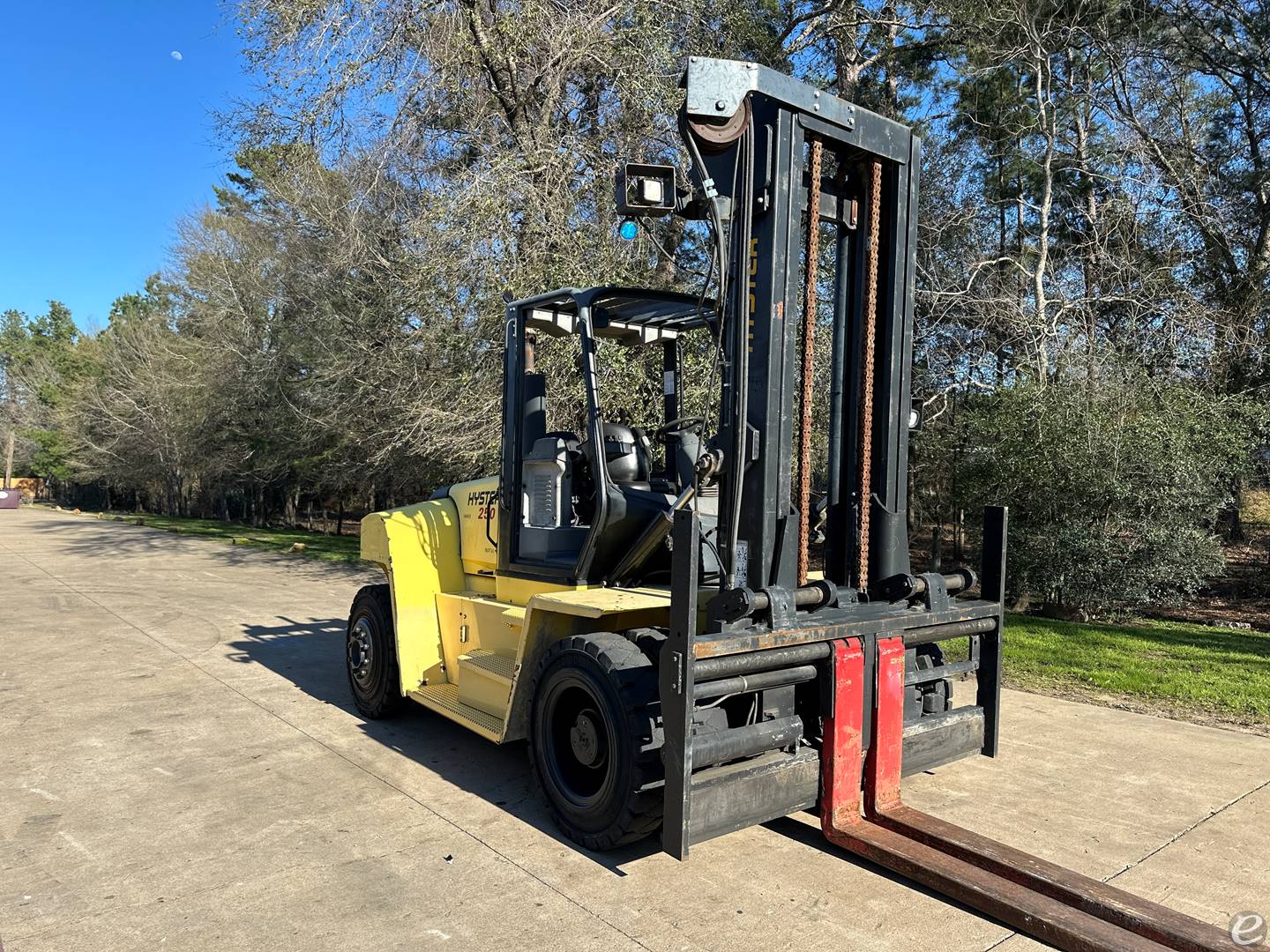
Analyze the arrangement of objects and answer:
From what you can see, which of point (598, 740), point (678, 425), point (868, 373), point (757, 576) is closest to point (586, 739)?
point (598, 740)

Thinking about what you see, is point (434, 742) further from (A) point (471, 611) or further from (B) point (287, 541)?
(B) point (287, 541)

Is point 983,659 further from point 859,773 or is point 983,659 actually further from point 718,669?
point 718,669

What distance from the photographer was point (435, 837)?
4.46 m

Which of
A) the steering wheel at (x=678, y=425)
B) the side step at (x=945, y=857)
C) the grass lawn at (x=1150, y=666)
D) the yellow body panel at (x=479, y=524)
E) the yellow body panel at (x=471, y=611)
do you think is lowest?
the grass lawn at (x=1150, y=666)

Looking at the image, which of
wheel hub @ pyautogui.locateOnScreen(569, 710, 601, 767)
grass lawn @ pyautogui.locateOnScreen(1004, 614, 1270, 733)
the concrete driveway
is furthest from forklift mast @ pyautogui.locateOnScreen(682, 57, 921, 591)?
grass lawn @ pyautogui.locateOnScreen(1004, 614, 1270, 733)

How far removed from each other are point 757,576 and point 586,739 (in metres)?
1.16

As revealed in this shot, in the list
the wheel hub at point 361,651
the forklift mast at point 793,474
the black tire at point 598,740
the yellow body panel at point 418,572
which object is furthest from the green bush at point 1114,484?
the black tire at point 598,740

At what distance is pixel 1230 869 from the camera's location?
412 centimetres

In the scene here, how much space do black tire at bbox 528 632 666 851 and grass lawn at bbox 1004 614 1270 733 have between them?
5176 millimetres

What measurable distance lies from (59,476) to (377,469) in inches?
1994

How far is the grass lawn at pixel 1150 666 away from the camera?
7.29 meters

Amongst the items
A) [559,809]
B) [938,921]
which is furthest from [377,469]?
[938,921]

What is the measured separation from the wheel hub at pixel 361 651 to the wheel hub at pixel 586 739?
2.81m

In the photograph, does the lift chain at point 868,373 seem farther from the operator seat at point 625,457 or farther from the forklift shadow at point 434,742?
the forklift shadow at point 434,742
